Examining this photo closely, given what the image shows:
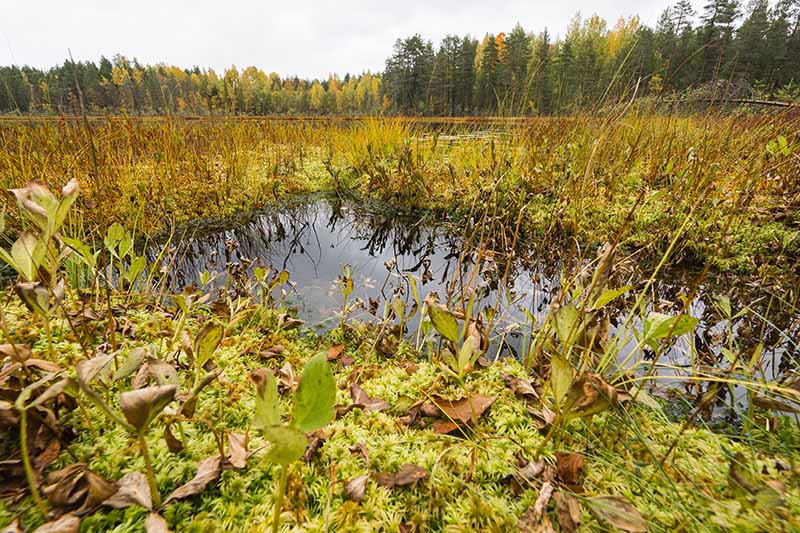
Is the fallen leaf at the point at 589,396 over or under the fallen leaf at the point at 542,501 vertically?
over

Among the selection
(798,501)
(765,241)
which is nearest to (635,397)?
(798,501)

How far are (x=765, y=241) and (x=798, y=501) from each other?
2.55 metres

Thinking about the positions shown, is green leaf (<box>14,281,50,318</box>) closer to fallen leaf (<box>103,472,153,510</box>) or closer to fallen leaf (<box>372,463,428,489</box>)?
fallen leaf (<box>103,472,153,510</box>)

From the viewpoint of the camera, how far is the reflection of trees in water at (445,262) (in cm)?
150

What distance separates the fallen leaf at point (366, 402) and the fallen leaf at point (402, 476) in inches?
8.9

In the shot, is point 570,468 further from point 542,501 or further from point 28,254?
point 28,254

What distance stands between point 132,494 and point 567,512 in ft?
2.55

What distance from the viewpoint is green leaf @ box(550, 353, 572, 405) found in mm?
702

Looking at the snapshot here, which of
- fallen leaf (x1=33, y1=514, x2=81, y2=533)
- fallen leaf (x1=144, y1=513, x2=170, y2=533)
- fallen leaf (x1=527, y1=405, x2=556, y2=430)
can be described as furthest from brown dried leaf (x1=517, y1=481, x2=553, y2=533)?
fallen leaf (x1=33, y1=514, x2=81, y2=533)

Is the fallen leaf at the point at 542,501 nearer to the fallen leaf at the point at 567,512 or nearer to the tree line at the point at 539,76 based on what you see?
the fallen leaf at the point at 567,512

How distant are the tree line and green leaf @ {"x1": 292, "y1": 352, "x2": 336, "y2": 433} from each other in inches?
63.2

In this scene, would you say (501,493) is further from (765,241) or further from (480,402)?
(765,241)

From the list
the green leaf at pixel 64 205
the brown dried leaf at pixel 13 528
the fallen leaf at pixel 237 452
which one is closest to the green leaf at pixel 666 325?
Answer: the fallen leaf at pixel 237 452

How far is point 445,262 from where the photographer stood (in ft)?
7.92
